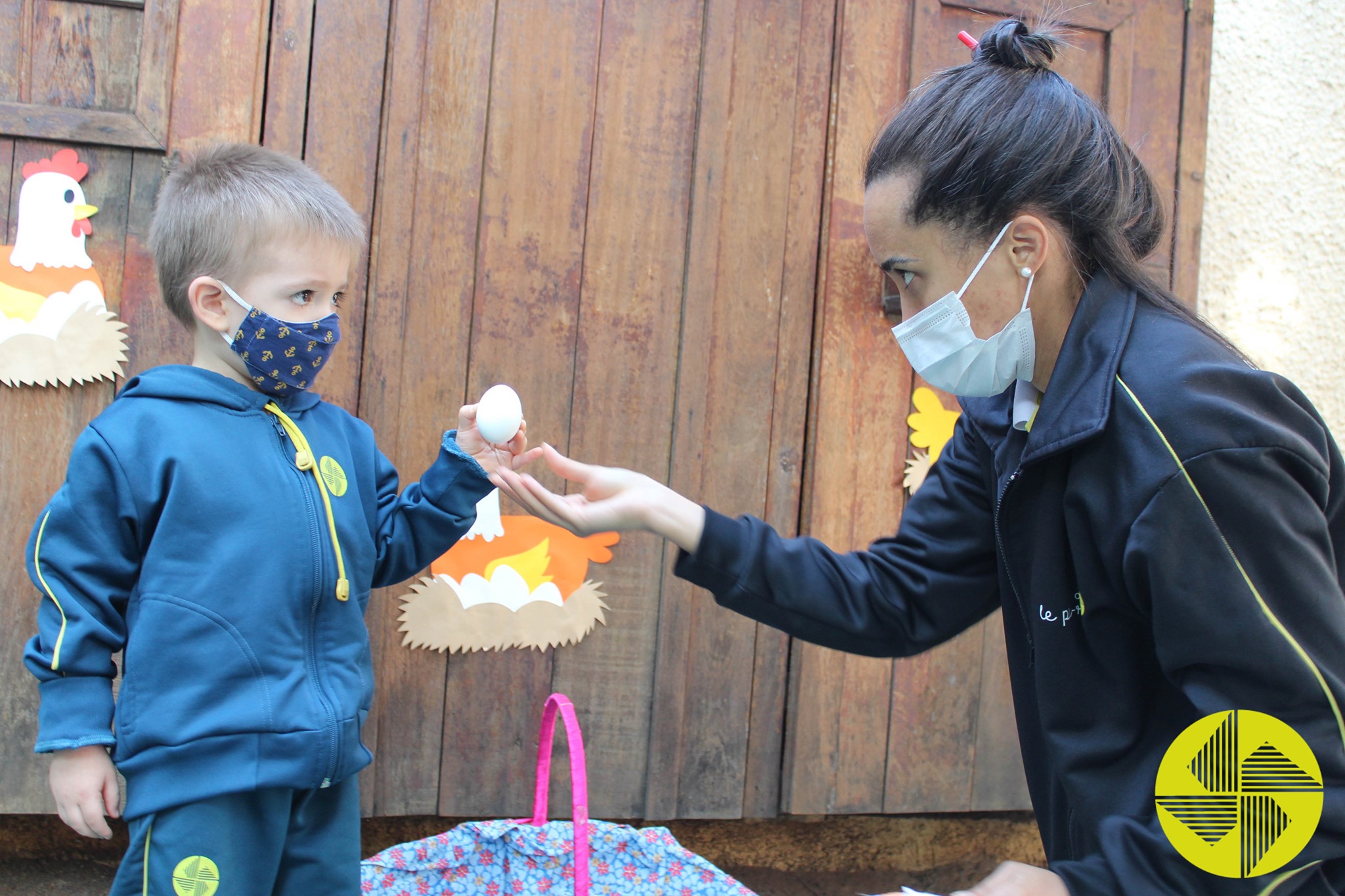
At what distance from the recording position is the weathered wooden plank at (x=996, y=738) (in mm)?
2668

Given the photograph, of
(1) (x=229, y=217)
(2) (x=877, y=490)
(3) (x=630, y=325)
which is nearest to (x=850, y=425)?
(2) (x=877, y=490)

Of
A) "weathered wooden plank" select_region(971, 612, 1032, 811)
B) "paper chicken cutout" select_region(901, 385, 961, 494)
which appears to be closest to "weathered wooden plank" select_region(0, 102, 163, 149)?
"paper chicken cutout" select_region(901, 385, 961, 494)

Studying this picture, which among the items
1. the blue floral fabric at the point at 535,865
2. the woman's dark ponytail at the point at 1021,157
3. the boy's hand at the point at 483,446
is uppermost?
the woman's dark ponytail at the point at 1021,157

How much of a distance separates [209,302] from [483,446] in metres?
0.52

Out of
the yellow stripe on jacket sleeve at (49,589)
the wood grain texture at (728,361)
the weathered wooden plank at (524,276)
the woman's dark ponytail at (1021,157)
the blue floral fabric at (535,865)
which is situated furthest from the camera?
the wood grain texture at (728,361)

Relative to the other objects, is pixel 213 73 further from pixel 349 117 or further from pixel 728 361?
pixel 728 361

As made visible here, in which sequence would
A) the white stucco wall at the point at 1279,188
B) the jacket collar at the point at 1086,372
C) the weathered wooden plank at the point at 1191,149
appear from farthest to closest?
the white stucco wall at the point at 1279,188, the weathered wooden plank at the point at 1191,149, the jacket collar at the point at 1086,372

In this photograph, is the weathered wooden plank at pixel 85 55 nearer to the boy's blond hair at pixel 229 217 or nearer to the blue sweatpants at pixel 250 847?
the boy's blond hair at pixel 229 217

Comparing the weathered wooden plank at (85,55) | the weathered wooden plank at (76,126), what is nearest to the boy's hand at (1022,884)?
the weathered wooden plank at (76,126)

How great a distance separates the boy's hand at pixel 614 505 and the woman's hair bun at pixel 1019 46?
0.79 m

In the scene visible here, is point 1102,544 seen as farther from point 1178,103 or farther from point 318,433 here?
point 1178,103

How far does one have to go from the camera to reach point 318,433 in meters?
1.75

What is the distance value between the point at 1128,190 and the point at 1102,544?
54 centimetres

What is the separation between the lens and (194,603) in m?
1.51
